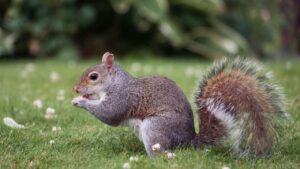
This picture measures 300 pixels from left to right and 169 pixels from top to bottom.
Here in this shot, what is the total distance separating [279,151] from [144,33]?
6610 mm

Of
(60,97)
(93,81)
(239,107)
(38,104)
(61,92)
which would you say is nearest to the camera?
(239,107)

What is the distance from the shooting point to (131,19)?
1062cm

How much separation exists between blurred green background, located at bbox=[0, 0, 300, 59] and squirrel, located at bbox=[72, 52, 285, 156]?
5573 mm

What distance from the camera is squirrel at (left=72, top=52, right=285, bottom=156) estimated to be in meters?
4.01

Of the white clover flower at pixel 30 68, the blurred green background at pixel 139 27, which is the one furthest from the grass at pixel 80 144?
the blurred green background at pixel 139 27

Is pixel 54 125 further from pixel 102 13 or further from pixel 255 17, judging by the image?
pixel 255 17

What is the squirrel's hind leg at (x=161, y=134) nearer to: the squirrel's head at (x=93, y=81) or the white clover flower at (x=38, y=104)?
the squirrel's head at (x=93, y=81)

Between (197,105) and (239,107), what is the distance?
37cm

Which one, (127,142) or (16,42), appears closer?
(127,142)

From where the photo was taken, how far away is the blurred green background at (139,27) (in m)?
10.1

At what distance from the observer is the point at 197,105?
4270 millimetres

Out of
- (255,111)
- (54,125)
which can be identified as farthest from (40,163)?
(255,111)

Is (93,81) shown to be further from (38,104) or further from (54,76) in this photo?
(54,76)

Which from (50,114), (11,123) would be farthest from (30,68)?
(11,123)
